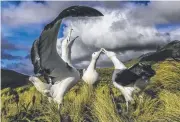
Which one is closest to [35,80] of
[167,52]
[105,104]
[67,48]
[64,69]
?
[64,69]

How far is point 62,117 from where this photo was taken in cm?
777

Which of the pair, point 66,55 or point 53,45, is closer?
point 53,45

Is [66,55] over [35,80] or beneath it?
over

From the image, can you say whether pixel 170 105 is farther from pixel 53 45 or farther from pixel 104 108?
pixel 53 45

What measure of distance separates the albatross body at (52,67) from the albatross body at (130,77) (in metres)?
0.59

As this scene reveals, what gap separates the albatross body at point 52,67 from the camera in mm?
7750

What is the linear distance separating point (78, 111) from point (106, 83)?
878mm

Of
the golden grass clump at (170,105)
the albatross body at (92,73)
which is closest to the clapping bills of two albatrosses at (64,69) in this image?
the albatross body at (92,73)

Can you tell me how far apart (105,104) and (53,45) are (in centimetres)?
112

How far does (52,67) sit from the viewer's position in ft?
26.5

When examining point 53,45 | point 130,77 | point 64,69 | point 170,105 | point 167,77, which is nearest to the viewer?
point 170,105

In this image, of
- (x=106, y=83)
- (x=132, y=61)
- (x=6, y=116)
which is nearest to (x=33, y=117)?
(x=6, y=116)

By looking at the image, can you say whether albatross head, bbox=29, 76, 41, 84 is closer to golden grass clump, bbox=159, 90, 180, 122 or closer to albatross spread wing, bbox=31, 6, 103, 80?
albatross spread wing, bbox=31, 6, 103, 80

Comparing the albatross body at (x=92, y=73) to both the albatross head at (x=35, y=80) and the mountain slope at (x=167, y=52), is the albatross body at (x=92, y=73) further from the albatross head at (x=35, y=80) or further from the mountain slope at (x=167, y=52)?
the mountain slope at (x=167, y=52)
